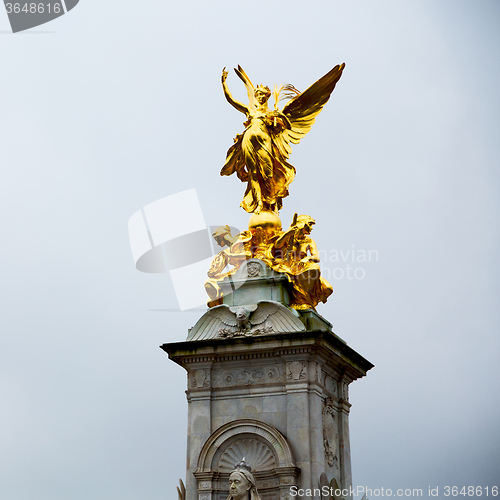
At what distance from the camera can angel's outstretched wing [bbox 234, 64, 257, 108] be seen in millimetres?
19859

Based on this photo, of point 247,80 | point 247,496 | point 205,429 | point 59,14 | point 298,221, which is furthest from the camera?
point 59,14

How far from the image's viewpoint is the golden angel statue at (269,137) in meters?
19.3

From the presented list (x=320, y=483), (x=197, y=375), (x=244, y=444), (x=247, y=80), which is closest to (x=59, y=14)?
(x=247, y=80)

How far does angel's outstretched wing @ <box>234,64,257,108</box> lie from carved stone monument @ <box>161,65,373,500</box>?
28cm

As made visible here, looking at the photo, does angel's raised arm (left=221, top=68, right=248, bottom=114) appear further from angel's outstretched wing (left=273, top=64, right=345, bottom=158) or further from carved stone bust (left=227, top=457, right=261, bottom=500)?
carved stone bust (left=227, top=457, right=261, bottom=500)

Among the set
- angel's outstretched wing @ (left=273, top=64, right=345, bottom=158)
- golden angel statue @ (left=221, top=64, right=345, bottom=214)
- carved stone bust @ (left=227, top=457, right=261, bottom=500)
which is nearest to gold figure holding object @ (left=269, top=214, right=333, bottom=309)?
golden angel statue @ (left=221, top=64, right=345, bottom=214)

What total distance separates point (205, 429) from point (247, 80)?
7929 millimetres

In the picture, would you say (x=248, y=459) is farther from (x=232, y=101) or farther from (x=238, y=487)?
(x=232, y=101)

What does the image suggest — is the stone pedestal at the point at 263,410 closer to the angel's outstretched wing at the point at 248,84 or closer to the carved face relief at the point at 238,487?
the carved face relief at the point at 238,487

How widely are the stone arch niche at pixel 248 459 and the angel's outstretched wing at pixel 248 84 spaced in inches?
284

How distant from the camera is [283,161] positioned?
19750 millimetres

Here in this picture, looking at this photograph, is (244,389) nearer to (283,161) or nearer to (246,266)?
(246,266)

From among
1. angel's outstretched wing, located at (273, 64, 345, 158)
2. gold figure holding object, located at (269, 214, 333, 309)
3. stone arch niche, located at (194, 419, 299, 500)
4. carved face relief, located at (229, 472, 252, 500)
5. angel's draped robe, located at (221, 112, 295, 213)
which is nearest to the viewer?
carved face relief, located at (229, 472, 252, 500)

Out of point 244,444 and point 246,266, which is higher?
point 246,266
